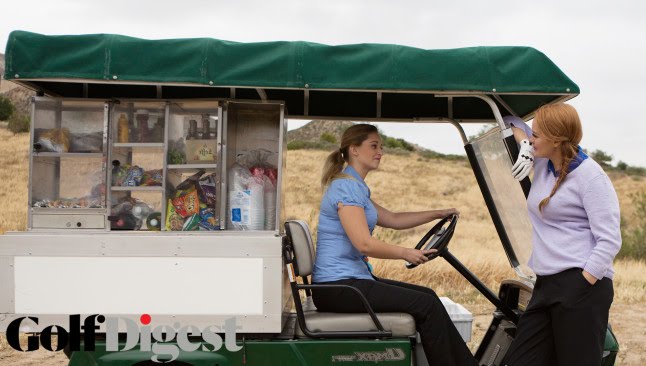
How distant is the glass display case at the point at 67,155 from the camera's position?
13.3 ft

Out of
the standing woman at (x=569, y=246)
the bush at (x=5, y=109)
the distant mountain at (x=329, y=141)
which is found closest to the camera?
the standing woman at (x=569, y=246)

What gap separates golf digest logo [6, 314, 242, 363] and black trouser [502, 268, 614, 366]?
1.39 metres

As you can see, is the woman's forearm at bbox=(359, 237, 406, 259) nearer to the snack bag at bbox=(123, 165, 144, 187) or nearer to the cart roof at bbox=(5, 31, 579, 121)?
the cart roof at bbox=(5, 31, 579, 121)

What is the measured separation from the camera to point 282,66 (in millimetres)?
3756

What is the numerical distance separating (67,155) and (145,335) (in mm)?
1068

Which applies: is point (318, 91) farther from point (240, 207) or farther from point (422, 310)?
point (422, 310)

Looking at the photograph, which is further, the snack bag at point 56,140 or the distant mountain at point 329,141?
the distant mountain at point 329,141

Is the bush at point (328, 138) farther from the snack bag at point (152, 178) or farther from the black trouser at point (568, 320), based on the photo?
the black trouser at point (568, 320)

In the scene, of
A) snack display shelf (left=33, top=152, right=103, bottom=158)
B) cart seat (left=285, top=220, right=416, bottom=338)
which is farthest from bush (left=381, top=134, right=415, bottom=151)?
cart seat (left=285, top=220, right=416, bottom=338)

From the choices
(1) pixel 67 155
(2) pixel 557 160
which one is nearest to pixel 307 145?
(1) pixel 67 155

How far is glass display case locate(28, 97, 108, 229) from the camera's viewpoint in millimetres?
4066

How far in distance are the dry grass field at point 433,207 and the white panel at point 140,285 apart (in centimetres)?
307

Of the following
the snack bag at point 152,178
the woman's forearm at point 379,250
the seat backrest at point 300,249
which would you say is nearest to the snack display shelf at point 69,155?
the snack bag at point 152,178

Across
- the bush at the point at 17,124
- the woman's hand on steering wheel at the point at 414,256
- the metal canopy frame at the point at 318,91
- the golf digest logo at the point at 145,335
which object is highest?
the bush at the point at 17,124
